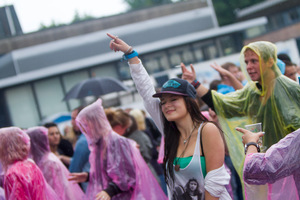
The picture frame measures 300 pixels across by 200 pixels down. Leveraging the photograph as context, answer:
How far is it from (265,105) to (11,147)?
2253 millimetres

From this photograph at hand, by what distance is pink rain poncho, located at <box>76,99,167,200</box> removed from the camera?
4207 mm

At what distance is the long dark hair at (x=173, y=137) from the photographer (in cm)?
303

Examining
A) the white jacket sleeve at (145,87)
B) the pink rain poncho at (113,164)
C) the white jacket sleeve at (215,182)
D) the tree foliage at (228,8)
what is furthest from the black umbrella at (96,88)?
the tree foliage at (228,8)

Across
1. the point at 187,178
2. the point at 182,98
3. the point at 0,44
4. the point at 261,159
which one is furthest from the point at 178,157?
the point at 0,44

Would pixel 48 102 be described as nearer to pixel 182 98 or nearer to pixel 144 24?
pixel 144 24

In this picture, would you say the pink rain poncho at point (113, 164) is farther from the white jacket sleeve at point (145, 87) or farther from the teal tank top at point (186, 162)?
the teal tank top at point (186, 162)

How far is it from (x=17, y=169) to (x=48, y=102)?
19595 mm

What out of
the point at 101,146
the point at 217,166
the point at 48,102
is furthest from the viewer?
the point at 48,102

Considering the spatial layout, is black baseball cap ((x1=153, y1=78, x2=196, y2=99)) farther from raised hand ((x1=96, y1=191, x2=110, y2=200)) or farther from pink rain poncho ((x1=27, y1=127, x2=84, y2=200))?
pink rain poncho ((x1=27, y1=127, x2=84, y2=200))

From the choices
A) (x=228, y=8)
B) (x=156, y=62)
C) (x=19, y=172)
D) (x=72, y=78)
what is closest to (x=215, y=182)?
(x=19, y=172)

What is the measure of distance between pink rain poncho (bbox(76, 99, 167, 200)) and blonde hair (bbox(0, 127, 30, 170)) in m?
0.77

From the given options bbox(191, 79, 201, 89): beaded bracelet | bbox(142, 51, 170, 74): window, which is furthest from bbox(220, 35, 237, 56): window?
bbox(191, 79, 201, 89): beaded bracelet

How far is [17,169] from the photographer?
144 inches

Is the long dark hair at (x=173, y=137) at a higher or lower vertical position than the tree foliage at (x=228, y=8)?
lower
